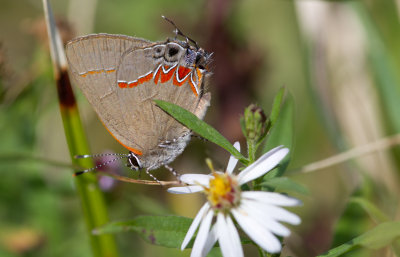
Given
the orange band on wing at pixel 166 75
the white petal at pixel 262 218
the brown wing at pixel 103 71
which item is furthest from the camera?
the orange band on wing at pixel 166 75

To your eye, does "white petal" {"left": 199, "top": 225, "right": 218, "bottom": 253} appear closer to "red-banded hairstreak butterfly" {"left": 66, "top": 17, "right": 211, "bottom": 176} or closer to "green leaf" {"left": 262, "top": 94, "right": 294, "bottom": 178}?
"green leaf" {"left": 262, "top": 94, "right": 294, "bottom": 178}

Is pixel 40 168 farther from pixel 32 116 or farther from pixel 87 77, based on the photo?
pixel 87 77

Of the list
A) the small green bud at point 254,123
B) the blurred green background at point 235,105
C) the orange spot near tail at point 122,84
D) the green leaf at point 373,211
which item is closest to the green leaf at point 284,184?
the small green bud at point 254,123

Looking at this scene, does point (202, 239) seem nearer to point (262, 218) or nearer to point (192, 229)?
→ point (192, 229)

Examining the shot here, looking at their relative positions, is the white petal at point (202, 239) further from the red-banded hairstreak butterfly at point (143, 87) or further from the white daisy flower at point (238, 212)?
the red-banded hairstreak butterfly at point (143, 87)

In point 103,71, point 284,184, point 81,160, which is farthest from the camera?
point 103,71

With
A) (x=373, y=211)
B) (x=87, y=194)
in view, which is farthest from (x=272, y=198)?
(x=87, y=194)

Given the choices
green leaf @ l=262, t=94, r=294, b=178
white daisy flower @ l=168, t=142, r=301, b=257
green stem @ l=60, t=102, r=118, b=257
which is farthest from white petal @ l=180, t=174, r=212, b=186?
green stem @ l=60, t=102, r=118, b=257
